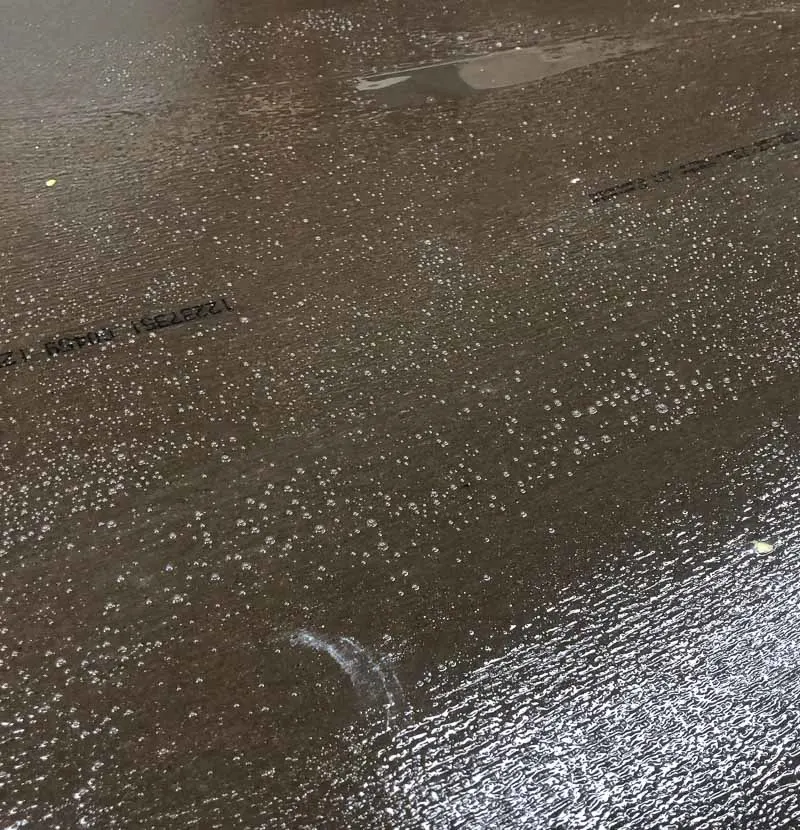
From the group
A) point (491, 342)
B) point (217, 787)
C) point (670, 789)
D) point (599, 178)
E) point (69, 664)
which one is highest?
point (599, 178)

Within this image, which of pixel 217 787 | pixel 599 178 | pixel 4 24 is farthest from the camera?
pixel 4 24

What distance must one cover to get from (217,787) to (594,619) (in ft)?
2.35

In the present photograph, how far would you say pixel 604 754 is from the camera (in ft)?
4.52

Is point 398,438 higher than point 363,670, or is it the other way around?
point 398,438

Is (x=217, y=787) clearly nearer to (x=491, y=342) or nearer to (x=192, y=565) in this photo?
(x=192, y=565)

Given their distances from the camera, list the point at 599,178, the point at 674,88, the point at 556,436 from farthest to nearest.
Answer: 1. the point at 674,88
2. the point at 599,178
3. the point at 556,436

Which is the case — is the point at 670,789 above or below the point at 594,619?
below

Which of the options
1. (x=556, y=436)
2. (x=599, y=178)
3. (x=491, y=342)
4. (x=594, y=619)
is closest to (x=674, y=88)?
(x=599, y=178)

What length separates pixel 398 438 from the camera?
1.75 m

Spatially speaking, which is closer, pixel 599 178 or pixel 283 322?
pixel 283 322

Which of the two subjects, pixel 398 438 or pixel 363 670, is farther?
pixel 398 438

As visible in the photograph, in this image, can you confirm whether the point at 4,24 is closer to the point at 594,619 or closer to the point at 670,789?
the point at 594,619

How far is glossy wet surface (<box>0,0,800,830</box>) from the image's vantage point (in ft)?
4.50

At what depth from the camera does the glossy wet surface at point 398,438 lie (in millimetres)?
1372
